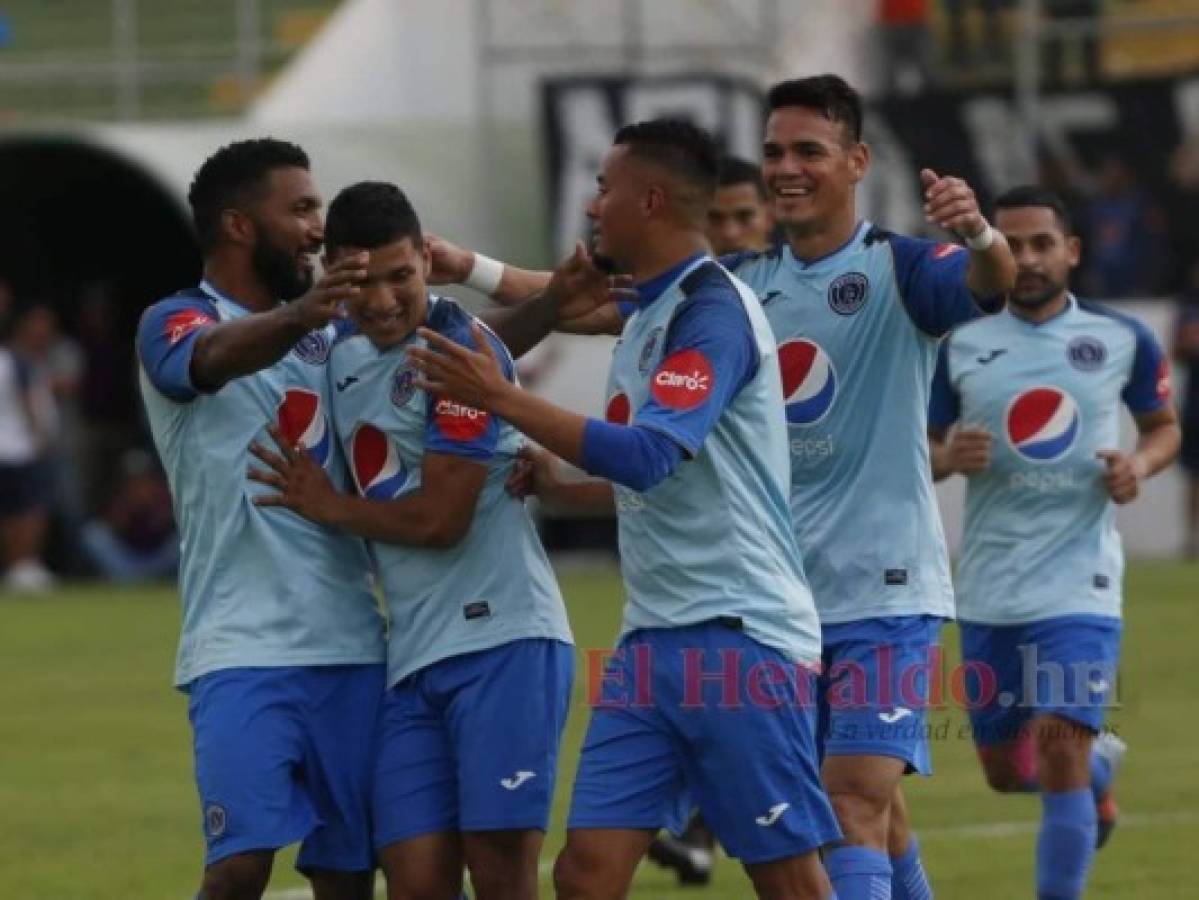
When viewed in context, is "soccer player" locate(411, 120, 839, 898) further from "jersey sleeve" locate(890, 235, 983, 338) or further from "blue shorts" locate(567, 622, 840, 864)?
"jersey sleeve" locate(890, 235, 983, 338)

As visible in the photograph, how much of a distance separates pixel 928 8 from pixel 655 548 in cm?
1909

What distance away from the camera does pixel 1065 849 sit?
10.1 meters

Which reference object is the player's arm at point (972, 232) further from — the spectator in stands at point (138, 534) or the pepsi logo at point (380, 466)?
the spectator in stands at point (138, 534)

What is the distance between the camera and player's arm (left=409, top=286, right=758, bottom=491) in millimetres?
7211

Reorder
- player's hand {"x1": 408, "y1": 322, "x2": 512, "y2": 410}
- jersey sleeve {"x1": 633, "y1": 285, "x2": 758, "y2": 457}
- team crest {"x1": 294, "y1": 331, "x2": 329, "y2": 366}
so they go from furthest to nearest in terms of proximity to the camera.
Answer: team crest {"x1": 294, "y1": 331, "x2": 329, "y2": 366} → jersey sleeve {"x1": 633, "y1": 285, "x2": 758, "y2": 457} → player's hand {"x1": 408, "y1": 322, "x2": 512, "y2": 410}

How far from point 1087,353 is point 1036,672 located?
117 centimetres

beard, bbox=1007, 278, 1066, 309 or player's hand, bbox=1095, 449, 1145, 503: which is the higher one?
beard, bbox=1007, 278, 1066, 309

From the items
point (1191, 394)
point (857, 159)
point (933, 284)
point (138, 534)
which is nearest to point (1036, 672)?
point (933, 284)

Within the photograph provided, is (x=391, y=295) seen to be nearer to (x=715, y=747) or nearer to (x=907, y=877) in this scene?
(x=715, y=747)

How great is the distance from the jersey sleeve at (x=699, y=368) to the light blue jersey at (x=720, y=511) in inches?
0.8

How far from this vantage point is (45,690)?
59.2 feet

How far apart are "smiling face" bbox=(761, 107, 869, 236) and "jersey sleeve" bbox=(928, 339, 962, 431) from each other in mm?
2414

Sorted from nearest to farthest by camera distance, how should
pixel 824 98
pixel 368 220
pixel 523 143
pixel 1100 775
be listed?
pixel 368 220 → pixel 824 98 → pixel 1100 775 → pixel 523 143

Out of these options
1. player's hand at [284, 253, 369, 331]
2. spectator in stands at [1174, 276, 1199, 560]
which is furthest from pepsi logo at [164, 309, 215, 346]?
spectator in stands at [1174, 276, 1199, 560]
